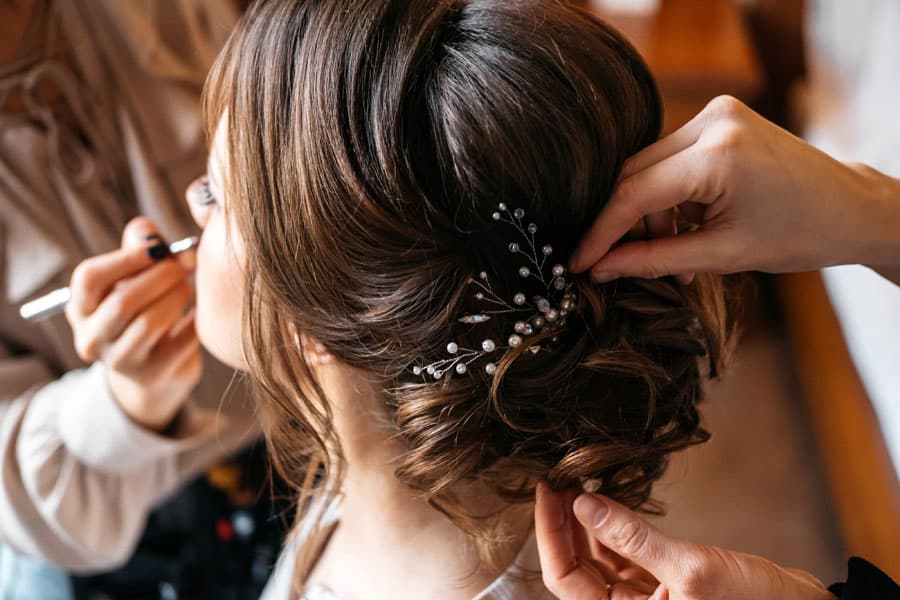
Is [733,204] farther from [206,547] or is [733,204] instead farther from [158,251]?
[206,547]

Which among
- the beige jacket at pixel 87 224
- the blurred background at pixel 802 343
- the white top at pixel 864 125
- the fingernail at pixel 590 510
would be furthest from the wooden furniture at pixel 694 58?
the fingernail at pixel 590 510

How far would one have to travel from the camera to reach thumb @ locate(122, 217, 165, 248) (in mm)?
810

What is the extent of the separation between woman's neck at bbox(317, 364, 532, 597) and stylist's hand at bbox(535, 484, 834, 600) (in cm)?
8

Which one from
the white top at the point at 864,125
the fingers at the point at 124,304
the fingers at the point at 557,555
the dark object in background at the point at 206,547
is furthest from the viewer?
the dark object in background at the point at 206,547

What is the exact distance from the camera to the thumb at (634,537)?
550mm

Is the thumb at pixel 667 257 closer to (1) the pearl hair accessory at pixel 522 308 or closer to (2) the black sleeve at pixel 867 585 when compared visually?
(1) the pearl hair accessory at pixel 522 308

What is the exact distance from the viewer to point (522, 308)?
564mm

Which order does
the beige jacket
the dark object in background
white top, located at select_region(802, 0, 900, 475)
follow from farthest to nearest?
1. the dark object in background
2. white top, located at select_region(802, 0, 900, 475)
3. the beige jacket

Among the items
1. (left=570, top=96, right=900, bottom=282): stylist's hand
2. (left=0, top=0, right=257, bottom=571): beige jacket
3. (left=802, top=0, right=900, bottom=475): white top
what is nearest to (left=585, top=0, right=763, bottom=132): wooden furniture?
(left=802, top=0, right=900, bottom=475): white top

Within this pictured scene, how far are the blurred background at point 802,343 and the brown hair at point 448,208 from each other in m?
0.55

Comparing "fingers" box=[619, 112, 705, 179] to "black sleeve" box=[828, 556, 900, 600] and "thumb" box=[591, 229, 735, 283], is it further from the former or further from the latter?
"black sleeve" box=[828, 556, 900, 600]

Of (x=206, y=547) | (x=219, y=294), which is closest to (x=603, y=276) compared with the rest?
(x=219, y=294)

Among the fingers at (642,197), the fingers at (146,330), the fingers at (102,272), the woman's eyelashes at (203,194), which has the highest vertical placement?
the woman's eyelashes at (203,194)

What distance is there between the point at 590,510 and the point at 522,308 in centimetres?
15
